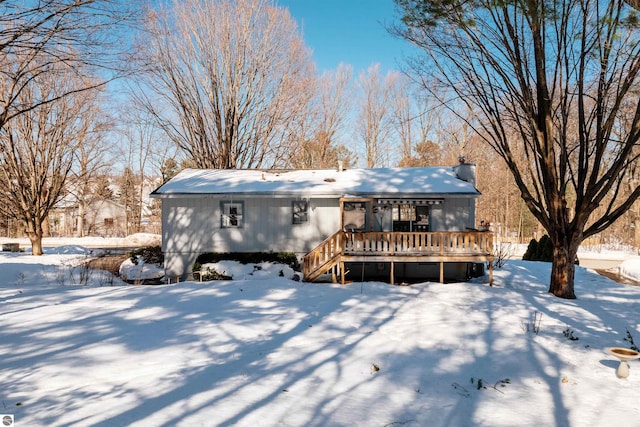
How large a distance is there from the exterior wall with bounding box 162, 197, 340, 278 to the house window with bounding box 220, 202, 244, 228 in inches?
5.1

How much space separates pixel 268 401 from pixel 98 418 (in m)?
1.72

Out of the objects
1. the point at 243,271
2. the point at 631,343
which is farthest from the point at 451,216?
the point at 631,343

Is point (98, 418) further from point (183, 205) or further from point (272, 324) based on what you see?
point (183, 205)

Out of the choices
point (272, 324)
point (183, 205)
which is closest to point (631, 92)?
point (272, 324)

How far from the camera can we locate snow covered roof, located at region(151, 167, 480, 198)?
1461 cm

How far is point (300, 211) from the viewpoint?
15.4 meters

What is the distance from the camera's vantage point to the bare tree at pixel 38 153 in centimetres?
2020

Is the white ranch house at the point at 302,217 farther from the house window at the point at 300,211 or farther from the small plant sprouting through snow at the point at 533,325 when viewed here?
the small plant sprouting through snow at the point at 533,325

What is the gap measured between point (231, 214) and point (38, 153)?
44.6 ft

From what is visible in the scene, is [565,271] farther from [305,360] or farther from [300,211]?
[300,211]

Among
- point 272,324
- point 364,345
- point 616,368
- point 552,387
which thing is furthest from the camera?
point 272,324

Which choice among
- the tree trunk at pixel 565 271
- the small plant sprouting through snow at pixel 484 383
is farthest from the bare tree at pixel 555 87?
the small plant sprouting through snow at pixel 484 383

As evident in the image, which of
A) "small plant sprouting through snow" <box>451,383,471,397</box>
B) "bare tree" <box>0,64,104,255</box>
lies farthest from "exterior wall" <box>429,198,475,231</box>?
"bare tree" <box>0,64,104,255</box>

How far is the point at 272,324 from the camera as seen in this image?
7.45 meters
